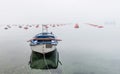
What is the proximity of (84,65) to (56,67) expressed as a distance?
19.5 ft

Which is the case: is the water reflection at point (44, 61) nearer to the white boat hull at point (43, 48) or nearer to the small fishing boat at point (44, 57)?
the small fishing boat at point (44, 57)

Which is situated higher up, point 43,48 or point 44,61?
point 43,48

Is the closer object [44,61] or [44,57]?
[44,61]

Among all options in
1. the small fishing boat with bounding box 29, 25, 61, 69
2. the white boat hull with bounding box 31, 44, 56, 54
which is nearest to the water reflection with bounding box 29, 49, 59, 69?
the small fishing boat with bounding box 29, 25, 61, 69

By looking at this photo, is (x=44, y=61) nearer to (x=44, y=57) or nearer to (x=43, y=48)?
(x=44, y=57)

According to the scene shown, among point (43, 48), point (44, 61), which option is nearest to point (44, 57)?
point (44, 61)

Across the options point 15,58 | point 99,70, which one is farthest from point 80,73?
point 15,58

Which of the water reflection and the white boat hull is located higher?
the white boat hull

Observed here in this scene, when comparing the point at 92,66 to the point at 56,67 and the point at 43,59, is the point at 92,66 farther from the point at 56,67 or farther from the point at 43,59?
the point at 43,59

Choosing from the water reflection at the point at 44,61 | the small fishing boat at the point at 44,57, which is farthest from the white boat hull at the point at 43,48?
the water reflection at the point at 44,61

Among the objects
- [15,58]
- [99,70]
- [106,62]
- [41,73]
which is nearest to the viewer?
[41,73]

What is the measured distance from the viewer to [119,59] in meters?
37.4

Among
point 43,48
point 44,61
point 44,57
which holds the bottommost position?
point 44,61

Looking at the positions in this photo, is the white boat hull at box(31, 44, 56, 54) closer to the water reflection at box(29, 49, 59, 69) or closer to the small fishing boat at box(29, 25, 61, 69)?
the small fishing boat at box(29, 25, 61, 69)
